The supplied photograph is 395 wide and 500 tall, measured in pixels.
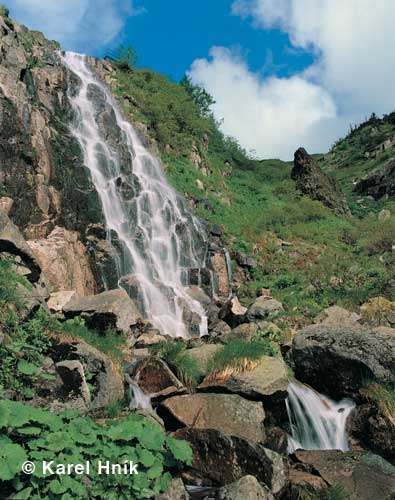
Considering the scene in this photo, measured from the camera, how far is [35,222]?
16484 mm

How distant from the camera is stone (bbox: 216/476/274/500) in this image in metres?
5.77

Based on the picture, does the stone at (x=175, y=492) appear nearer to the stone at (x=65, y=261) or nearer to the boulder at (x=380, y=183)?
the stone at (x=65, y=261)

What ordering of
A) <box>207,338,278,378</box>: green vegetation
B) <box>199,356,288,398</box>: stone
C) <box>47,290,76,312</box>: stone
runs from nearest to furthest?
<box>199,356,288,398</box>: stone, <box>207,338,278,378</box>: green vegetation, <box>47,290,76,312</box>: stone

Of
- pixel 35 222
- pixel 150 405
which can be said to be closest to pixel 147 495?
pixel 150 405

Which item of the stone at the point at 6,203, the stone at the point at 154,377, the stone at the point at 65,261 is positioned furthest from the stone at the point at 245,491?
the stone at the point at 6,203

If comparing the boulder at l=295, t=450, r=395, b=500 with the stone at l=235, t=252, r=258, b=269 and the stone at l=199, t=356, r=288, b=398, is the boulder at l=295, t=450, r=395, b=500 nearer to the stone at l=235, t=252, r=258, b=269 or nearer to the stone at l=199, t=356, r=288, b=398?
the stone at l=199, t=356, r=288, b=398

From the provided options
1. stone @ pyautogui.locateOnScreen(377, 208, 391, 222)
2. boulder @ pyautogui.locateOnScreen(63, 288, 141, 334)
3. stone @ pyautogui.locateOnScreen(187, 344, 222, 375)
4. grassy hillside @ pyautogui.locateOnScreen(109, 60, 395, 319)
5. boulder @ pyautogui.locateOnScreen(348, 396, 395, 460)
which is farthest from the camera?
stone @ pyautogui.locateOnScreen(377, 208, 391, 222)

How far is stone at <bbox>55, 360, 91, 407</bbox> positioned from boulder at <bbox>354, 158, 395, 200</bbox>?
34800 mm

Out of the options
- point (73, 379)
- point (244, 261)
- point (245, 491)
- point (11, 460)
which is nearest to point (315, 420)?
point (245, 491)

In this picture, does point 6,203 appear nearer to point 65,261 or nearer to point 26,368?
point 65,261

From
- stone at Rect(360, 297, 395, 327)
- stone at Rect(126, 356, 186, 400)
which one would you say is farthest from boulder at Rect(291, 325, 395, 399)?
stone at Rect(360, 297, 395, 327)

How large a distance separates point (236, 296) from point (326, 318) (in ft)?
22.9

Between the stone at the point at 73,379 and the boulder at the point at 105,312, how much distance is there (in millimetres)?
3180

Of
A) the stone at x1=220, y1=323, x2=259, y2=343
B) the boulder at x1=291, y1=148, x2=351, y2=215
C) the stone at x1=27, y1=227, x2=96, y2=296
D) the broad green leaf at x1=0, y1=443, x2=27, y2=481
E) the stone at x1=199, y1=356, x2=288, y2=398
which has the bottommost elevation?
the broad green leaf at x1=0, y1=443, x2=27, y2=481
